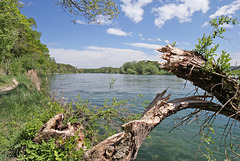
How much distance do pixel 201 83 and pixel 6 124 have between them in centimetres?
651

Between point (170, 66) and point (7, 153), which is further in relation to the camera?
point (7, 153)

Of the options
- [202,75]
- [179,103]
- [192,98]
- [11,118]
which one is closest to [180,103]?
[179,103]

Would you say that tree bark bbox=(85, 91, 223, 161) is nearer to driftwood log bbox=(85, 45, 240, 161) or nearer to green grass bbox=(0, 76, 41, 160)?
driftwood log bbox=(85, 45, 240, 161)

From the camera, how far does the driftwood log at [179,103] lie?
7.80 ft

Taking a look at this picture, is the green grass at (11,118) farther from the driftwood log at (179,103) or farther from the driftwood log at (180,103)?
the driftwood log at (180,103)

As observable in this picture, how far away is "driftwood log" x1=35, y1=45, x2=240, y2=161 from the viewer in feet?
7.80

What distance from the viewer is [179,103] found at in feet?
9.36

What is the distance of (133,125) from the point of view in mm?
2775

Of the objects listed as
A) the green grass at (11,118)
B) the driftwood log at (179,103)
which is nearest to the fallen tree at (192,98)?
the driftwood log at (179,103)

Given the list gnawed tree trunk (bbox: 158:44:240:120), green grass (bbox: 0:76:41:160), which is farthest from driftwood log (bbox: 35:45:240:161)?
green grass (bbox: 0:76:41:160)

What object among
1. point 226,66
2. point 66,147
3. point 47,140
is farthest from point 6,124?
point 226,66

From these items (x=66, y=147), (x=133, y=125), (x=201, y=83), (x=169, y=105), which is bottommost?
(x=66, y=147)

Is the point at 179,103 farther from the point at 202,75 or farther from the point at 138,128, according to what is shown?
the point at 138,128

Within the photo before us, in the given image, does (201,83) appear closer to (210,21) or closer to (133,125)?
(210,21)
